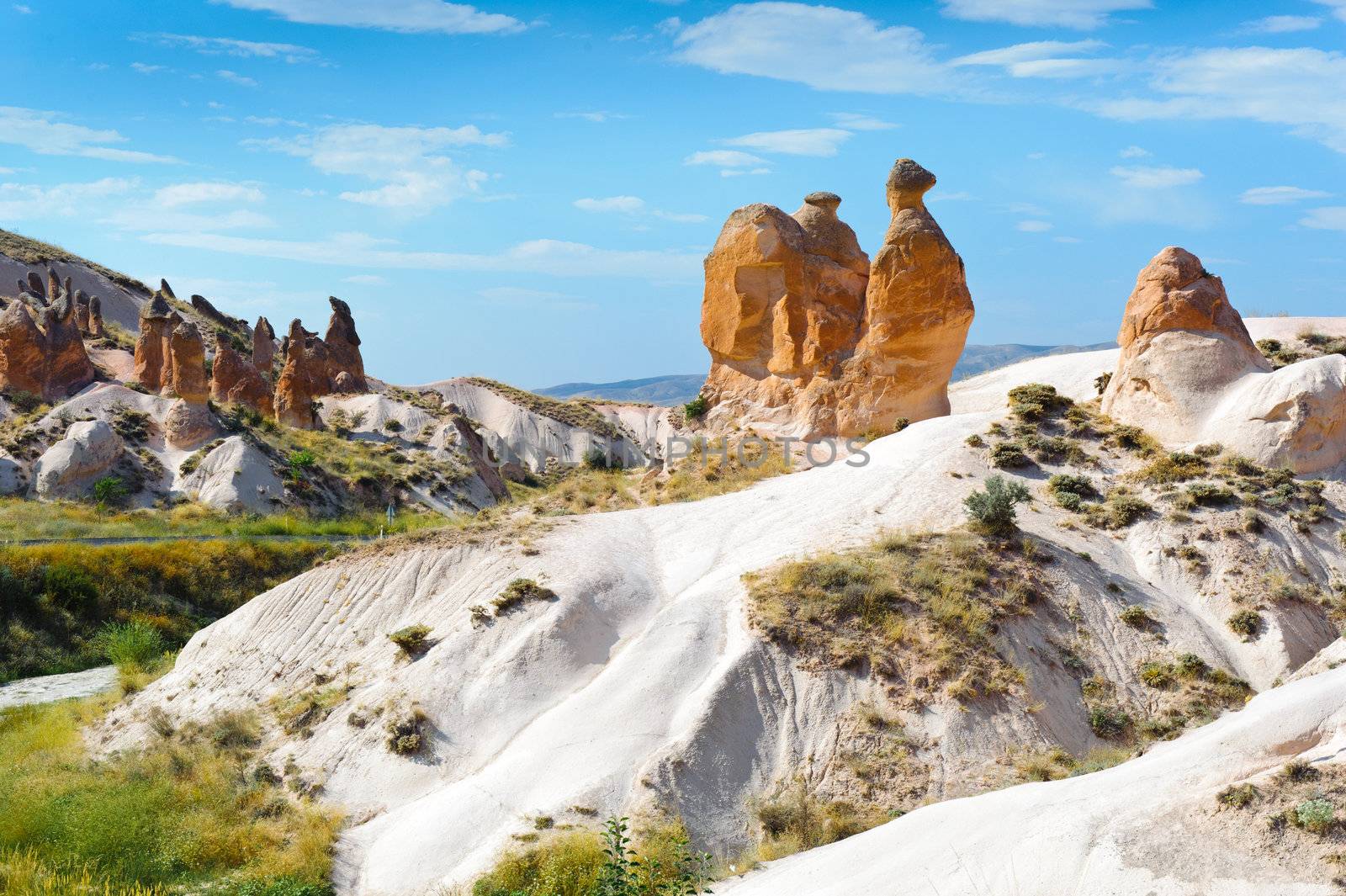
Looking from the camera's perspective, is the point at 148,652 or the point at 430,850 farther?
the point at 148,652

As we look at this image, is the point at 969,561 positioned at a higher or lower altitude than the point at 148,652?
higher

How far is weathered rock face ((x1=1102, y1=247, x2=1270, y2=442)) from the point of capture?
74.1 ft

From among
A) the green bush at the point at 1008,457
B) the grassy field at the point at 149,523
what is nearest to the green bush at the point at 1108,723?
the green bush at the point at 1008,457

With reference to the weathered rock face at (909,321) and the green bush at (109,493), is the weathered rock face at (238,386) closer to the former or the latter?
the green bush at (109,493)

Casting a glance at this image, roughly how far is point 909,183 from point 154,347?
1440 inches

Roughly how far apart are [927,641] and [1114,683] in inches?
113

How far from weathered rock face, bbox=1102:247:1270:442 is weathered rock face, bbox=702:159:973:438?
3729 mm

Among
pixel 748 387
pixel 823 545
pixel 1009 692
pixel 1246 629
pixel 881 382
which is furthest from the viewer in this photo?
pixel 748 387

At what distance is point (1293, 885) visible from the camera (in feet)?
29.9

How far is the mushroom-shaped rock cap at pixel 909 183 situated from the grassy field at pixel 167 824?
16883mm

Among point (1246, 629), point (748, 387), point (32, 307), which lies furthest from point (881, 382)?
point (32, 307)

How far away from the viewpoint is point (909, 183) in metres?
25.4

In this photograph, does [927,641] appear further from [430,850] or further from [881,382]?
[881,382]

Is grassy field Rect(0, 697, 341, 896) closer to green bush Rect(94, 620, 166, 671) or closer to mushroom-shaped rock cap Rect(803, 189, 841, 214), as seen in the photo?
green bush Rect(94, 620, 166, 671)
